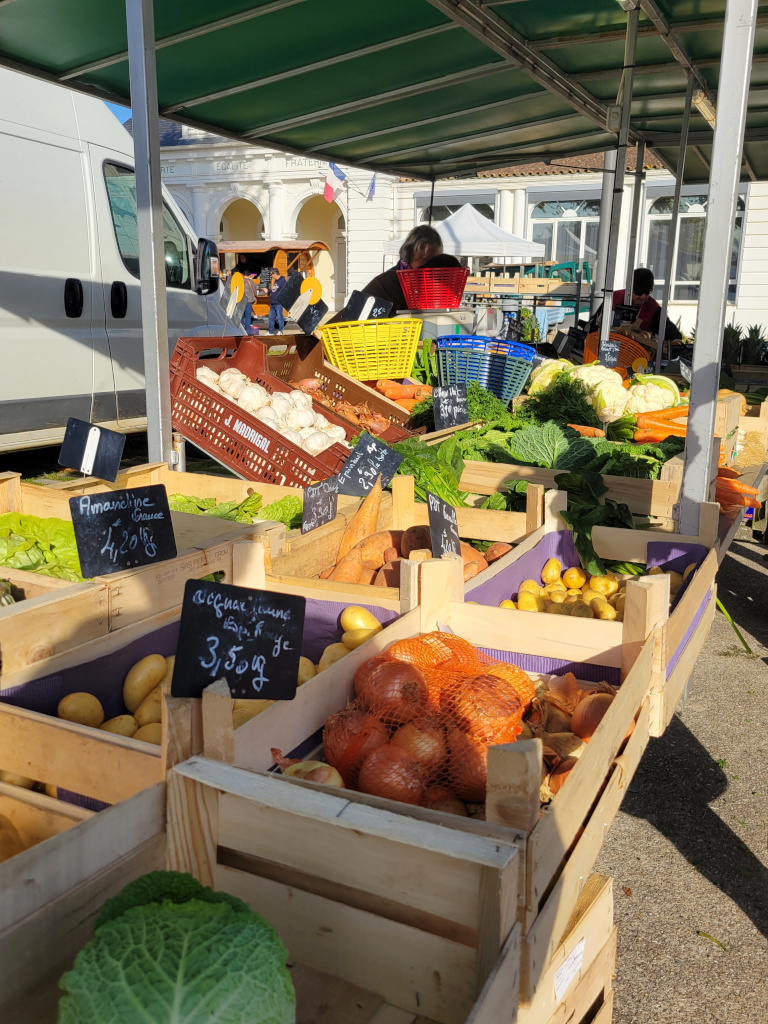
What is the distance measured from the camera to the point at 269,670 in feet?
5.13

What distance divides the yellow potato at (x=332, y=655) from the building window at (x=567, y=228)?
23056 millimetres

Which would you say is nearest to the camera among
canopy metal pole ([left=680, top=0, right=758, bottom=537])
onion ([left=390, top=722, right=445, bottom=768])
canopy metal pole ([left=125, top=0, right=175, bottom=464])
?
onion ([left=390, top=722, right=445, bottom=768])

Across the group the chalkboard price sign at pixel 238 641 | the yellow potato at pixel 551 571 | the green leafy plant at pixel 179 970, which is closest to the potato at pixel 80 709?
the chalkboard price sign at pixel 238 641

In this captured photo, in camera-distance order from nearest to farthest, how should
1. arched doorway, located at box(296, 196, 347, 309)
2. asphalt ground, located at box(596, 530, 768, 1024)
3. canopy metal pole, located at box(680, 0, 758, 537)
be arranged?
asphalt ground, located at box(596, 530, 768, 1024) < canopy metal pole, located at box(680, 0, 758, 537) < arched doorway, located at box(296, 196, 347, 309)

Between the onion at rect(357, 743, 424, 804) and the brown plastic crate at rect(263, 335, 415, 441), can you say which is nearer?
the onion at rect(357, 743, 424, 804)

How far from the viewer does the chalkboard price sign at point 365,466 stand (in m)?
3.48

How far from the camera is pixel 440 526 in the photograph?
272 cm

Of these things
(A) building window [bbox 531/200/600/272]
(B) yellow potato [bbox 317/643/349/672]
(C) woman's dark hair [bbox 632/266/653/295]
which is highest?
(A) building window [bbox 531/200/600/272]

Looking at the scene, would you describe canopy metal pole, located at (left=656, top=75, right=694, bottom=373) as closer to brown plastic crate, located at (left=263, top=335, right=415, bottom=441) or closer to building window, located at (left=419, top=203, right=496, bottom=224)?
brown plastic crate, located at (left=263, top=335, right=415, bottom=441)

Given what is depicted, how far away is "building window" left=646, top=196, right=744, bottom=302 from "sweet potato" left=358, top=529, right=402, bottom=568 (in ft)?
64.6

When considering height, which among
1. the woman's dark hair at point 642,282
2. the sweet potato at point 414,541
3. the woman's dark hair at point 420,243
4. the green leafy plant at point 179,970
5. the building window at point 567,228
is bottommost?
the sweet potato at point 414,541

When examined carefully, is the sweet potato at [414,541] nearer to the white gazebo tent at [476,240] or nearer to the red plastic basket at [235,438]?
the red plastic basket at [235,438]

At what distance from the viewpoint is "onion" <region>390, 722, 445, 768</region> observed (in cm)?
174

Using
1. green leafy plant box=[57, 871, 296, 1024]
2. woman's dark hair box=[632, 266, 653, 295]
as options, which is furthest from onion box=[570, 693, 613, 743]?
woman's dark hair box=[632, 266, 653, 295]
